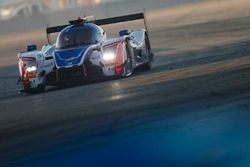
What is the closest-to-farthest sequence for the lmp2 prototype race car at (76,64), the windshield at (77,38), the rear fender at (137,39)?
1. the lmp2 prototype race car at (76,64)
2. the windshield at (77,38)
3. the rear fender at (137,39)

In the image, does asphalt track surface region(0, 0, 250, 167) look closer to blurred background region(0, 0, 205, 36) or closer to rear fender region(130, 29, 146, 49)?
rear fender region(130, 29, 146, 49)

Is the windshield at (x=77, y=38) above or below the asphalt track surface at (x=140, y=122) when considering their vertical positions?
above

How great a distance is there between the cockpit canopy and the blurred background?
50.5 meters

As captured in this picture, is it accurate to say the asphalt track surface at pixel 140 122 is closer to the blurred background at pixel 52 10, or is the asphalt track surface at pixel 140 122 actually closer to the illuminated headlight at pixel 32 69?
the illuminated headlight at pixel 32 69

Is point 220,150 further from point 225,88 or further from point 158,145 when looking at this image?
point 225,88

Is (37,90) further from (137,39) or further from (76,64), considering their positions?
(137,39)

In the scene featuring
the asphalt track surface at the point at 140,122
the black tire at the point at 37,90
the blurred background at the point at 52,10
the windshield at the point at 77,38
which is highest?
the windshield at the point at 77,38

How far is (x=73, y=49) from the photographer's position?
15133 millimetres

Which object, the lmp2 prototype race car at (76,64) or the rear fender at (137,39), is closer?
the lmp2 prototype race car at (76,64)

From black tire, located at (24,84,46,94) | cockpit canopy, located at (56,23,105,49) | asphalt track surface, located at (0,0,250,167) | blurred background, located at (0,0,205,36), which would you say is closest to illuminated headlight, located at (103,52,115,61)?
asphalt track surface, located at (0,0,250,167)

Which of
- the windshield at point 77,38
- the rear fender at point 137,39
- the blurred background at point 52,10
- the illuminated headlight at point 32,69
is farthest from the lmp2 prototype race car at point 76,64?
the blurred background at point 52,10

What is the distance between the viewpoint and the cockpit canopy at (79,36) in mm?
16156

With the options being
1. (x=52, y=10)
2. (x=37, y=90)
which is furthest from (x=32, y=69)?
(x=52, y=10)

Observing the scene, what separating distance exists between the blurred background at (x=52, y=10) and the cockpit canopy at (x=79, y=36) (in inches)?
1990
